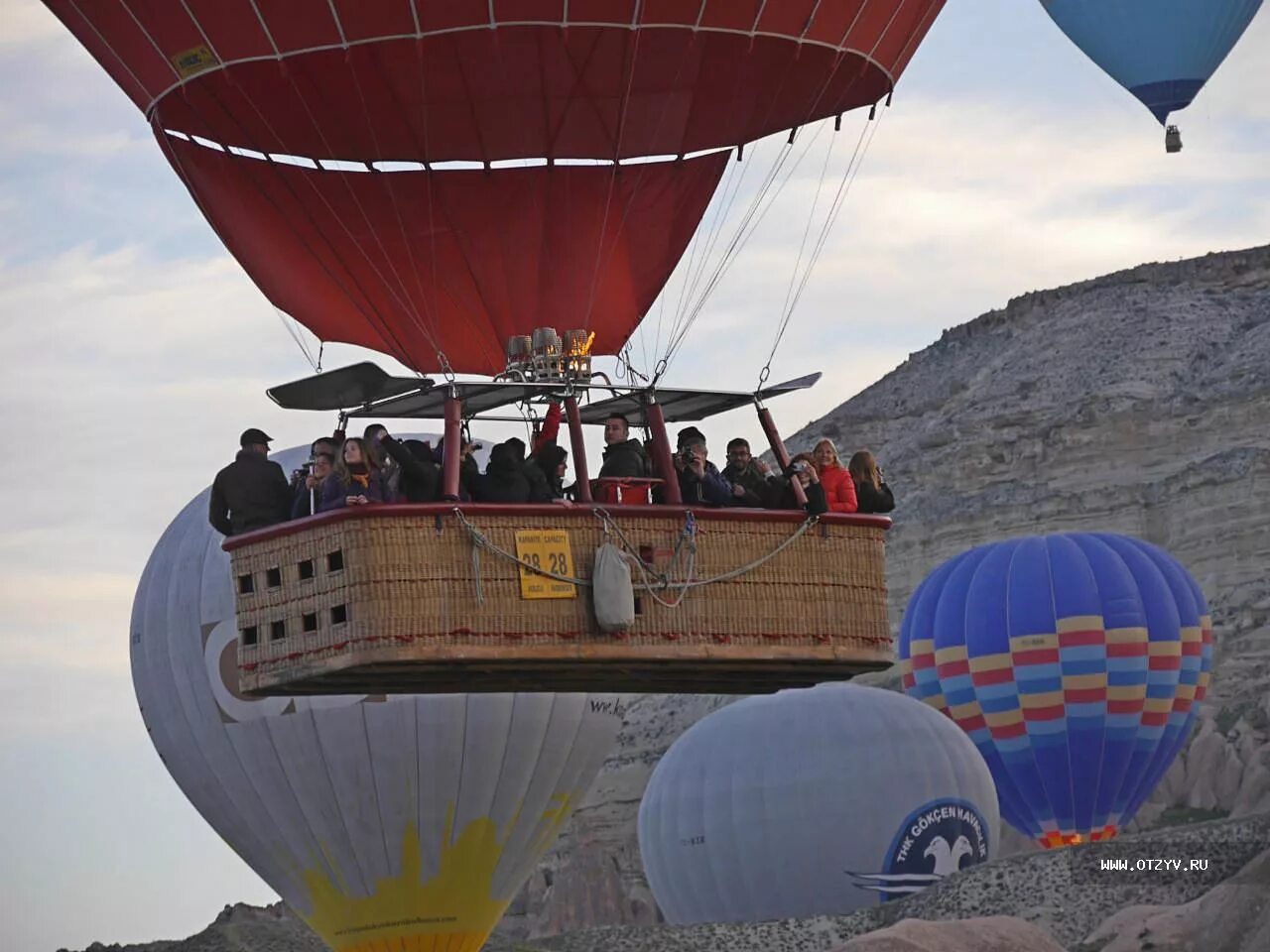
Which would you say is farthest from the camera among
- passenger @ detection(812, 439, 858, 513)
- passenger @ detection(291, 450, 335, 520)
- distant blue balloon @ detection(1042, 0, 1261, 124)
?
distant blue balloon @ detection(1042, 0, 1261, 124)

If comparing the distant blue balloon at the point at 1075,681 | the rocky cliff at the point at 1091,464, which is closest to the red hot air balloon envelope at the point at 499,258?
the distant blue balloon at the point at 1075,681

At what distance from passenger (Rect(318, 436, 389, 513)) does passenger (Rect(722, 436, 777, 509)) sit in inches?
77.3

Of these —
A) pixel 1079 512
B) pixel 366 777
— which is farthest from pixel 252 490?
pixel 1079 512

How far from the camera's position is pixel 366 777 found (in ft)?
84.7

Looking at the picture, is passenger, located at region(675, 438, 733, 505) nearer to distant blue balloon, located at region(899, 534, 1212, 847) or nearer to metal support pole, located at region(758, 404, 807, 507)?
metal support pole, located at region(758, 404, 807, 507)

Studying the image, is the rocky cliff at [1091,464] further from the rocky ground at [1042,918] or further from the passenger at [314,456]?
the passenger at [314,456]

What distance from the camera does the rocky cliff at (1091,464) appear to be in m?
53.5

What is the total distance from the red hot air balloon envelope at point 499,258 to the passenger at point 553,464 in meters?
Answer: 0.25

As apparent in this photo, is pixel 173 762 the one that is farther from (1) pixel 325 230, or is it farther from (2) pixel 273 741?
(1) pixel 325 230

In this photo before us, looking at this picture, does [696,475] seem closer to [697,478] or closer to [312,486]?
[697,478]

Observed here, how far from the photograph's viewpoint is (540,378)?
50.5 ft

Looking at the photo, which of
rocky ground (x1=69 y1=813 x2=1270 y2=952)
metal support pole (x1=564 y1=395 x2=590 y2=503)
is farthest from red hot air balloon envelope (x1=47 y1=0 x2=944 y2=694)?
rocky ground (x1=69 y1=813 x2=1270 y2=952)

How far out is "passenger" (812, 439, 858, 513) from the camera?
15.1m

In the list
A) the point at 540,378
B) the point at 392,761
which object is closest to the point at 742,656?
the point at 540,378
